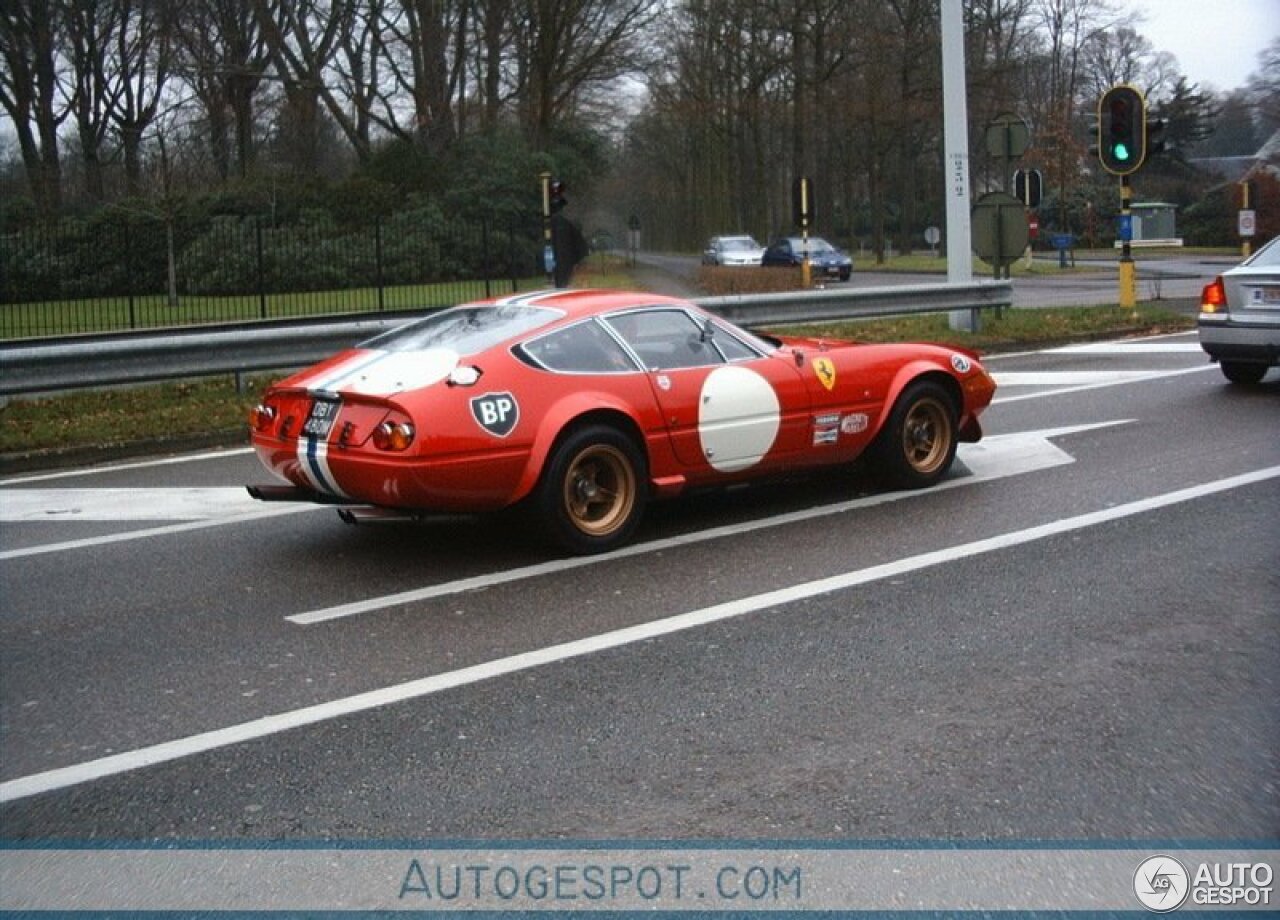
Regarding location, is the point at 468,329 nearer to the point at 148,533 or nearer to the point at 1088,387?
the point at 148,533

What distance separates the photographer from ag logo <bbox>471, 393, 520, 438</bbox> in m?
7.22

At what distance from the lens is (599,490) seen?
7.71 m

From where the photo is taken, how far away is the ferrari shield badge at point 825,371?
848 cm

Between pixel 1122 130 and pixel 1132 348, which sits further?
pixel 1122 130

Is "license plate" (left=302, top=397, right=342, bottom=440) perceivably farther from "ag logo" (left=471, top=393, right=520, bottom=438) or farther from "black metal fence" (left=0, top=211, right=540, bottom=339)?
"black metal fence" (left=0, top=211, right=540, bottom=339)

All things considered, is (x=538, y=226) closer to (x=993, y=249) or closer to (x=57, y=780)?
(x=993, y=249)

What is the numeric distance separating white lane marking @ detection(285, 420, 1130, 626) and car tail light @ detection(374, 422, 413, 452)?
68 cm

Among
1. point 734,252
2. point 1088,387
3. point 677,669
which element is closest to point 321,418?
point 677,669

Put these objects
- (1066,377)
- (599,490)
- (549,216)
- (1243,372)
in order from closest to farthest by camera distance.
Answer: (599,490)
(1243,372)
(1066,377)
(549,216)

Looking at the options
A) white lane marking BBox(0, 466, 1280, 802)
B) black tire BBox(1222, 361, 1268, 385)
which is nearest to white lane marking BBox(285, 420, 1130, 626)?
white lane marking BBox(0, 466, 1280, 802)

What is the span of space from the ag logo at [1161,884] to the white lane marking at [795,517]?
3.72 m

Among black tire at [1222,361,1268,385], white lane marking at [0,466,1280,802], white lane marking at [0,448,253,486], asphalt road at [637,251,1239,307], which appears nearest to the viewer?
white lane marking at [0,466,1280,802]

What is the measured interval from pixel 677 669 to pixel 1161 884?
2.20 meters

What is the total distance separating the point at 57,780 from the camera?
469 centimetres
